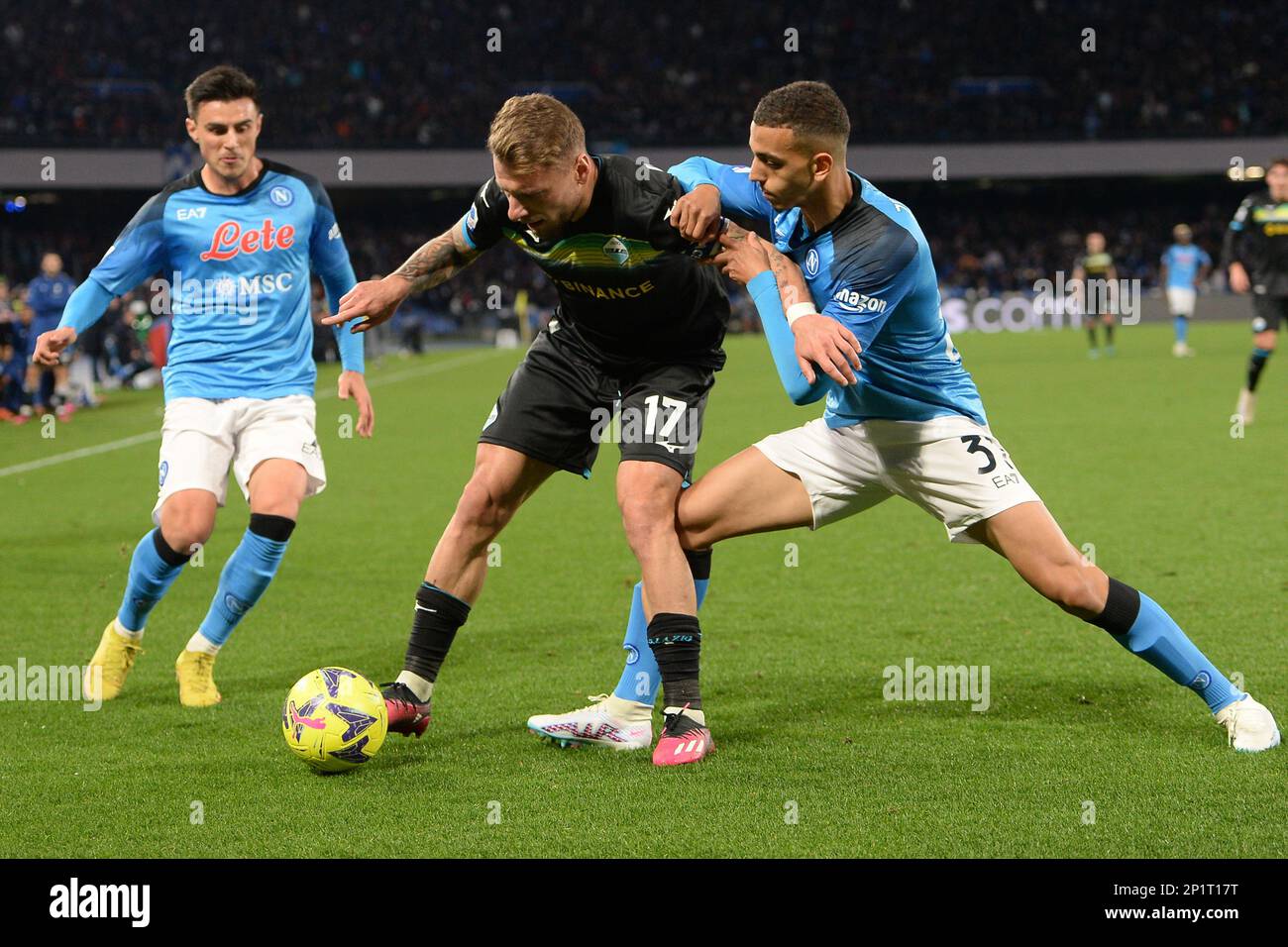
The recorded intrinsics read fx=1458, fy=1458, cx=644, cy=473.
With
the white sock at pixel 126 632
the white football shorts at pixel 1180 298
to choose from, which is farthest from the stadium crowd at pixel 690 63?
the white sock at pixel 126 632

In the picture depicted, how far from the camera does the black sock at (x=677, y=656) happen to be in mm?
4656

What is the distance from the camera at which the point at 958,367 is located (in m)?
4.77

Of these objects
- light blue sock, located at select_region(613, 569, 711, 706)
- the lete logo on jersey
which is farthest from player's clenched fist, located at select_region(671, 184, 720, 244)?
the lete logo on jersey

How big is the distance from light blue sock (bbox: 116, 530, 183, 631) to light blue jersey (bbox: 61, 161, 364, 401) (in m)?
0.63

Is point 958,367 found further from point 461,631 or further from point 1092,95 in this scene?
point 1092,95

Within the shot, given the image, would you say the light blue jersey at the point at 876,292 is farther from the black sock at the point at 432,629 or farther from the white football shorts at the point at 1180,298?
the white football shorts at the point at 1180,298

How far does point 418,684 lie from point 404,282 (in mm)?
1326

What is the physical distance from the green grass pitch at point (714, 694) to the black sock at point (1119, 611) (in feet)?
1.32

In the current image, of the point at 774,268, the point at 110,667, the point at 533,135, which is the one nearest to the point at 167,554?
the point at 110,667

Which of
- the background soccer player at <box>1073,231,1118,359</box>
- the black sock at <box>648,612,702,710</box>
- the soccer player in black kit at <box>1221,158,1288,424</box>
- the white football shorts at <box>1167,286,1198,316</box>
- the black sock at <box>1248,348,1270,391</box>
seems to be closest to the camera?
the black sock at <box>648,612,702,710</box>

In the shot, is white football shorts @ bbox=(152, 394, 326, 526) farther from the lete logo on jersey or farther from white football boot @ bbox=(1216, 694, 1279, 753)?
white football boot @ bbox=(1216, 694, 1279, 753)

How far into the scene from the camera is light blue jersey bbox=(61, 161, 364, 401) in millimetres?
5652

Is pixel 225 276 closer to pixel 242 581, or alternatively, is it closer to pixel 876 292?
pixel 242 581

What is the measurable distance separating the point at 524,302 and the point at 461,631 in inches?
1278
